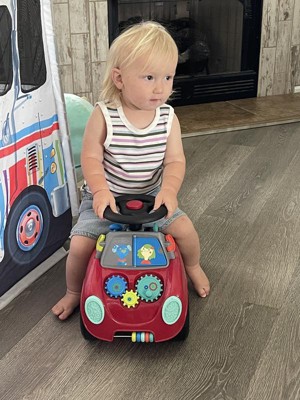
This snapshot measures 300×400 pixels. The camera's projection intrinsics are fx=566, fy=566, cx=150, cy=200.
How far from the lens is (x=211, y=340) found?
130 centimetres

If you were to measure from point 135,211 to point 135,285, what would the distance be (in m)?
0.16

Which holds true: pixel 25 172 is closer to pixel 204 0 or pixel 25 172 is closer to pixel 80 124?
pixel 80 124

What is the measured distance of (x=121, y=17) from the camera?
9.22ft

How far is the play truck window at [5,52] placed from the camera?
1260 millimetres

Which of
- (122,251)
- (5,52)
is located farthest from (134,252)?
(5,52)

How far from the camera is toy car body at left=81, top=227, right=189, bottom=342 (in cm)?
119

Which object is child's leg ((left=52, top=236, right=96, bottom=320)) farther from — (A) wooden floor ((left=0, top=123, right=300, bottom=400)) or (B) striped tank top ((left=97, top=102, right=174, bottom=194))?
(B) striped tank top ((left=97, top=102, right=174, bottom=194))

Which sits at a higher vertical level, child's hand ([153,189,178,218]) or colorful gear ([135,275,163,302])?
Answer: child's hand ([153,189,178,218])

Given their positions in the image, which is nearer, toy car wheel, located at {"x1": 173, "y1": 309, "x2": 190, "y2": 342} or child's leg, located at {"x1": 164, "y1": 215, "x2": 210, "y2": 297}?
toy car wheel, located at {"x1": 173, "y1": 309, "x2": 190, "y2": 342}

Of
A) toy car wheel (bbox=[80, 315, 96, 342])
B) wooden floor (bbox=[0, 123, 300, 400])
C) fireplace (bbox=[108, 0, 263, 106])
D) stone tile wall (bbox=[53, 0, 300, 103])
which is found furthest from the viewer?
fireplace (bbox=[108, 0, 263, 106])

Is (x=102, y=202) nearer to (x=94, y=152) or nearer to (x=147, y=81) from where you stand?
(x=94, y=152)

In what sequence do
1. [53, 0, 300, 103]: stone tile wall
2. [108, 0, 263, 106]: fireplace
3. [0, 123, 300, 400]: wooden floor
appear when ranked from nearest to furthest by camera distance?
1. [0, 123, 300, 400]: wooden floor
2. [53, 0, 300, 103]: stone tile wall
3. [108, 0, 263, 106]: fireplace

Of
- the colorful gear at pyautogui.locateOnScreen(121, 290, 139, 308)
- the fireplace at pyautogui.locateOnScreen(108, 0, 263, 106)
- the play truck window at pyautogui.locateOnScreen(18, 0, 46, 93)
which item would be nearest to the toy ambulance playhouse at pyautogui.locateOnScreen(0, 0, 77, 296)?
the play truck window at pyautogui.locateOnScreen(18, 0, 46, 93)

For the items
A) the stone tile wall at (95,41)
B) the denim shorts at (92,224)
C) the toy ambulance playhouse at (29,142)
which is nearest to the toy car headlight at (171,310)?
the denim shorts at (92,224)
